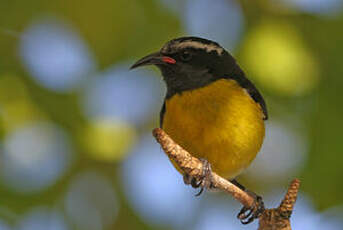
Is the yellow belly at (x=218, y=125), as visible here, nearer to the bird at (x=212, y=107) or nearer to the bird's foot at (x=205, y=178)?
the bird at (x=212, y=107)

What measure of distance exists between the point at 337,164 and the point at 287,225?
1.82 meters

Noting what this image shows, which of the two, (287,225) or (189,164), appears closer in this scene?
(189,164)

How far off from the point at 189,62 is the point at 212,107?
2.12 feet

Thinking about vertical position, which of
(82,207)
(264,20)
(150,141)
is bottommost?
(82,207)

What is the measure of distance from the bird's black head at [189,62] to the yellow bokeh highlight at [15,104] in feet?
4.23

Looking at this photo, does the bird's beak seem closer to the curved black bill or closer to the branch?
the curved black bill

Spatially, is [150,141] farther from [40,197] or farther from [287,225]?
[287,225]

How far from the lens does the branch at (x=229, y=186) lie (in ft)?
12.3

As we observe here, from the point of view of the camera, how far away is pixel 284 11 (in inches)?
245

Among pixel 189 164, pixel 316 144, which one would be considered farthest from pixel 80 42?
pixel 189 164

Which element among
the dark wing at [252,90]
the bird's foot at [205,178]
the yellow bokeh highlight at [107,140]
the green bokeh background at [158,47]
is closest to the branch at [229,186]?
the bird's foot at [205,178]

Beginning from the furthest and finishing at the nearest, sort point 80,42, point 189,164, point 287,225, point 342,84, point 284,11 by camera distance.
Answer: point 80,42, point 284,11, point 342,84, point 287,225, point 189,164

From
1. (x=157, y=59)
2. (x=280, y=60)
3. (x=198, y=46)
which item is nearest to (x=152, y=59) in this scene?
(x=157, y=59)

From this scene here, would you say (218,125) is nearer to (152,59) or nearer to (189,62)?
(189,62)
